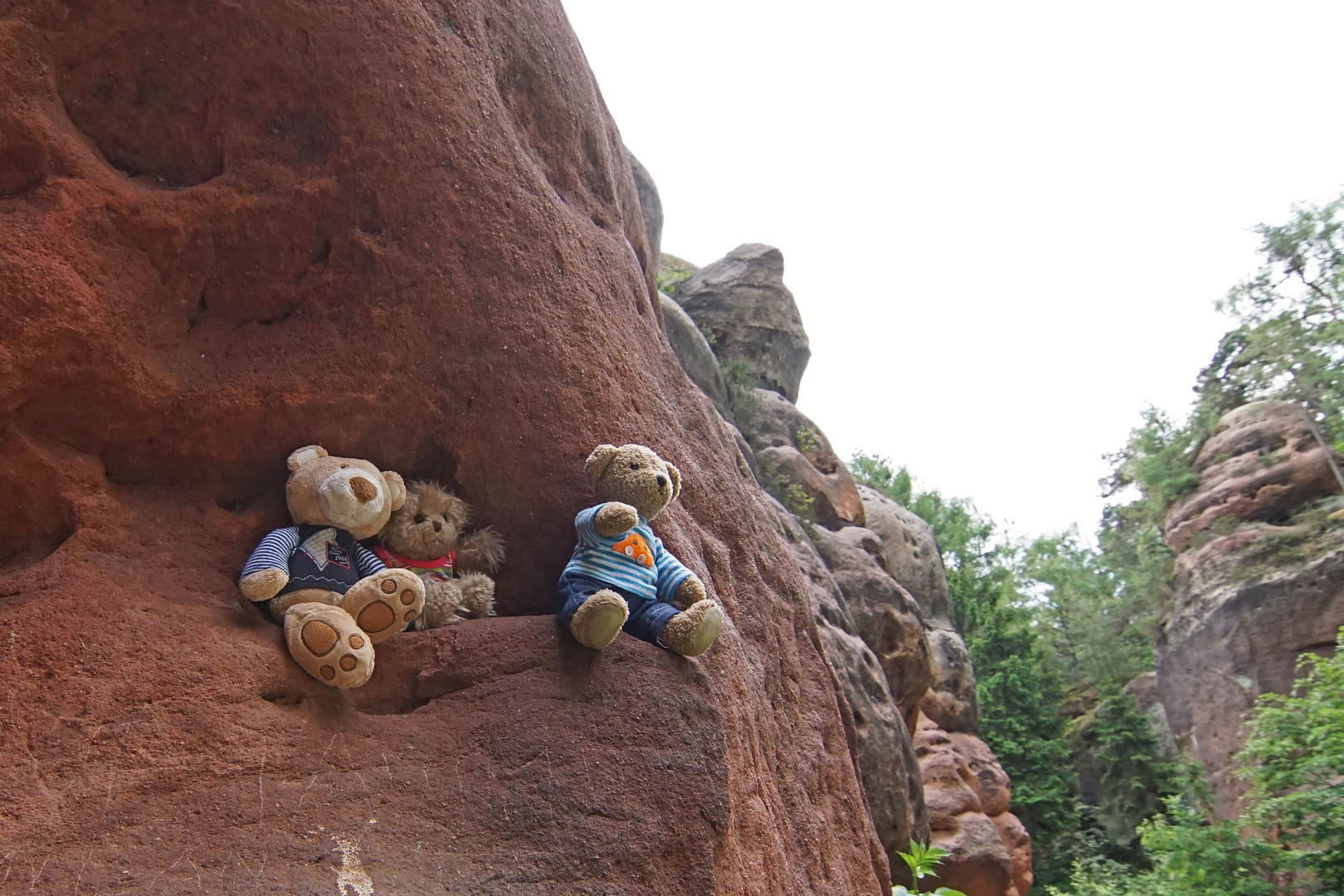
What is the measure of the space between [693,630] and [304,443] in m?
1.69

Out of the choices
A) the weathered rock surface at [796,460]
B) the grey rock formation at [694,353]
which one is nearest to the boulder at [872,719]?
the grey rock formation at [694,353]

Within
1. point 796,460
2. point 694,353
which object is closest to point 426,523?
point 694,353

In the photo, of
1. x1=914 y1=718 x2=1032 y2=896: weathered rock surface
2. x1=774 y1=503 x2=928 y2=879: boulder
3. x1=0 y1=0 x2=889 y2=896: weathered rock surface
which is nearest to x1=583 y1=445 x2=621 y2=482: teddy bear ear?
x1=0 y1=0 x2=889 y2=896: weathered rock surface

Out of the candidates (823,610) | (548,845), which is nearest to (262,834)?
(548,845)

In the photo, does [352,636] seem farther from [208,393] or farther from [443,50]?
[443,50]

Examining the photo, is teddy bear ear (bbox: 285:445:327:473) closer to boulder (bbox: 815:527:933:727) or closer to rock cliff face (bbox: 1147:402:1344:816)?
boulder (bbox: 815:527:933:727)

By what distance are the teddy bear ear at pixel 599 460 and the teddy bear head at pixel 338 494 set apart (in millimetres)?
808

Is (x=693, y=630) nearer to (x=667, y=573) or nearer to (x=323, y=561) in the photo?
(x=667, y=573)

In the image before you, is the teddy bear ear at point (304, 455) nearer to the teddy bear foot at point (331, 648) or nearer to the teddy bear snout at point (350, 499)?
the teddy bear snout at point (350, 499)

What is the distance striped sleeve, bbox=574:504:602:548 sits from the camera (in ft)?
11.8

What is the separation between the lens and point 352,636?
3.05 meters

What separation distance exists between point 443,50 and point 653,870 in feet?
11.4

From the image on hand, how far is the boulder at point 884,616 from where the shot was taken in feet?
33.4

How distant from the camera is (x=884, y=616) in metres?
10.3
